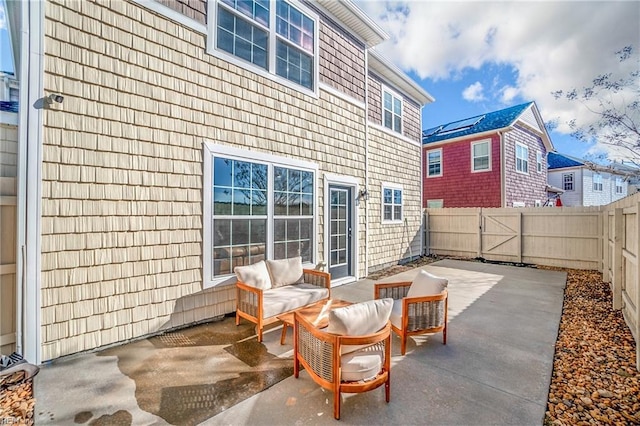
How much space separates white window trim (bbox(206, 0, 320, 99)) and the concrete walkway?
4.18 m

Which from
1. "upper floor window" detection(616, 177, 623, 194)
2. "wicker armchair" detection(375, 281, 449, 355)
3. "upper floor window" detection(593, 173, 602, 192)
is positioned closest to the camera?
"wicker armchair" detection(375, 281, 449, 355)

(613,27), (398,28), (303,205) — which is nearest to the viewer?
(303,205)

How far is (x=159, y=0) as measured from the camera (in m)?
3.81

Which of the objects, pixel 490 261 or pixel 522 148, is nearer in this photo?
pixel 490 261

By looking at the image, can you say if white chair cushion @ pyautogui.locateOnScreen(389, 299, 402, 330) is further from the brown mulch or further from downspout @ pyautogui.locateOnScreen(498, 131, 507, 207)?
downspout @ pyautogui.locateOnScreen(498, 131, 507, 207)

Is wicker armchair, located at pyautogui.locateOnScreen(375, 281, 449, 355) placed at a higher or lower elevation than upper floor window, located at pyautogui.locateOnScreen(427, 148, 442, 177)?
lower

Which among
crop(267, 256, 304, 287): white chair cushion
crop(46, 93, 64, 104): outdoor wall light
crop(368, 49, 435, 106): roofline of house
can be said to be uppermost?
crop(368, 49, 435, 106): roofline of house

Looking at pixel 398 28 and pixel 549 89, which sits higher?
pixel 398 28

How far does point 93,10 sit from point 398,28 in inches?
252

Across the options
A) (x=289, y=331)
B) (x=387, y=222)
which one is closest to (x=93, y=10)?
(x=289, y=331)

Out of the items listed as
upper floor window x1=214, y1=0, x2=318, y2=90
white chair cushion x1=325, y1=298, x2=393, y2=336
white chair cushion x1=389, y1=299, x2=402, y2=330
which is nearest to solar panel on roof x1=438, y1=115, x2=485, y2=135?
upper floor window x1=214, y1=0, x2=318, y2=90

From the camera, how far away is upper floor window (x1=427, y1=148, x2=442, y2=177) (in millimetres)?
14469

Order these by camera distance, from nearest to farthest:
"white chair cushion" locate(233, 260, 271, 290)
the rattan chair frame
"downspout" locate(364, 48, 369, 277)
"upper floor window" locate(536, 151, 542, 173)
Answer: the rattan chair frame, "white chair cushion" locate(233, 260, 271, 290), "downspout" locate(364, 48, 369, 277), "upper floor window" locate(536, 151, 542, 173)

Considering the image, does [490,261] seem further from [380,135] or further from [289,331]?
[289,331]
